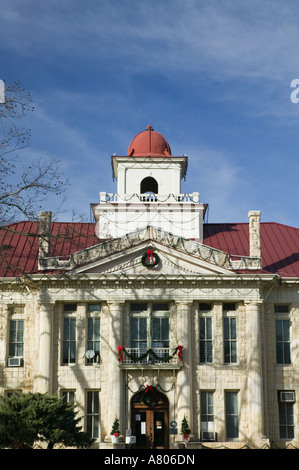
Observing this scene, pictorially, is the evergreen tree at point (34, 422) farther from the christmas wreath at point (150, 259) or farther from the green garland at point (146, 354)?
the christmas wreath at point (150, 259)

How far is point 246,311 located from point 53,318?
32.0 feet

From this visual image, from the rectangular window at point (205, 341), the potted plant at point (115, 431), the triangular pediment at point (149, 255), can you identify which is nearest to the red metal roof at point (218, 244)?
the triangular pediment at point (149, 255)

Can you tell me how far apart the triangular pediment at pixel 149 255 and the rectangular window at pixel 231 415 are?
6.27 meters

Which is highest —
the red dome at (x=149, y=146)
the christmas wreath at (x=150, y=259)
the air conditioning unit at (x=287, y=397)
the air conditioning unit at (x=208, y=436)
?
the red dome at (x=149, y=146)

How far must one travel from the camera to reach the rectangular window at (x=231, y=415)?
36156mm

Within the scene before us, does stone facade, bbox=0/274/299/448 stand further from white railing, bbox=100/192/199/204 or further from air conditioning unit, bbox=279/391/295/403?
white railing, bbox=100/192/199/204

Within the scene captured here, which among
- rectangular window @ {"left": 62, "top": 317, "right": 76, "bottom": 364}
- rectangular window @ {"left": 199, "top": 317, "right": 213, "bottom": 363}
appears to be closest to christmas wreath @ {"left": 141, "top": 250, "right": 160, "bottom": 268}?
rectangular window @ {"left": 199, "top": 317, "right": 213, "bottom": 363}

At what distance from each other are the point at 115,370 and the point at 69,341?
9.43 ft

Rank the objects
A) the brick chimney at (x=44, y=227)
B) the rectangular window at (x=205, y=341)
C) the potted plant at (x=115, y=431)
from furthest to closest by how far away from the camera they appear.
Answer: the brick chimney at (x=44, y=227) → the rectangular window at (x=205, y=341) → the potted plant at (x=115, y=431)

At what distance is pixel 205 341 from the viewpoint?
3703 centimetres

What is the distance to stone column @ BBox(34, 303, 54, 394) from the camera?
3575 cm

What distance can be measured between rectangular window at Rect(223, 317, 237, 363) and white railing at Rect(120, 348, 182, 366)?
2.67 m

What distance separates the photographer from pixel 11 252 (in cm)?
4078
